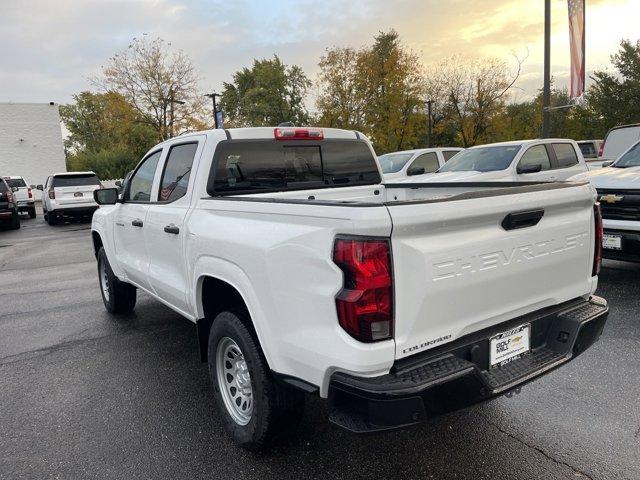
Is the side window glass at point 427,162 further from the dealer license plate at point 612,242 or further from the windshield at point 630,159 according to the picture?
the dealer license plate at point 612,242

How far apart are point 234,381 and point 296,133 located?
1927 millimetres

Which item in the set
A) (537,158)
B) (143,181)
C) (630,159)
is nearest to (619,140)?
(537,158)

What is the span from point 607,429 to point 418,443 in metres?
1.16

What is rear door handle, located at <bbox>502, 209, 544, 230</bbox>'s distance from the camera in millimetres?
2338

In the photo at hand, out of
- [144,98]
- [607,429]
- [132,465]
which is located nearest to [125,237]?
[132,465]

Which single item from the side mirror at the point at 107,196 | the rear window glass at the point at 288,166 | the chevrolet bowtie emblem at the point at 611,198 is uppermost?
the rear window glass at the point at 288,166

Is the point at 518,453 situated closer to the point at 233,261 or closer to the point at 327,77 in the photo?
the point at 233,261

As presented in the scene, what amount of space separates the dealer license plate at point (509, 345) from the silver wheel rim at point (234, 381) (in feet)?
4.51

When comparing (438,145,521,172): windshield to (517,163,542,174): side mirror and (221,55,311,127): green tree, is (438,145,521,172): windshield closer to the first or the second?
(517,163,542,174): side mirror

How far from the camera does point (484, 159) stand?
997 centimetres

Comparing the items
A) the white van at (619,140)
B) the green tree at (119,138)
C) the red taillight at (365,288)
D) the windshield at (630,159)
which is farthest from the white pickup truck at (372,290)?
the green tree at (119,138)

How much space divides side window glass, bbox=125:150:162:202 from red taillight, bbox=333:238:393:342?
108 inches

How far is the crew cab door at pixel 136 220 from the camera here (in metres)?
4.17

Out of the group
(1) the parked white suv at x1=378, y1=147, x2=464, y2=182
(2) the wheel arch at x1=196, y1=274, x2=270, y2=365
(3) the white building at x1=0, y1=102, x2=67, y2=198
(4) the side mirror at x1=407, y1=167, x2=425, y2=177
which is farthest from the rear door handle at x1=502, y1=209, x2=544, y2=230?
(3) the white building at x1=0, y1=102, x2=67, y2=198
